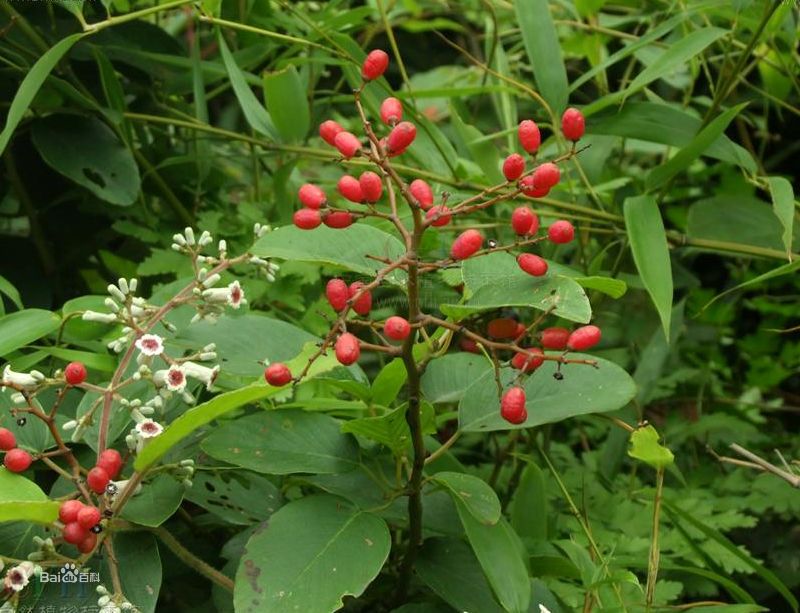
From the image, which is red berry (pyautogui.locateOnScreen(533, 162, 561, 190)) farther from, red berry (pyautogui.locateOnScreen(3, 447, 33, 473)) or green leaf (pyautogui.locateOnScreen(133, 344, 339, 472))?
red berry (pyautogui.locateOnScreen(3, 447, 33, 473))

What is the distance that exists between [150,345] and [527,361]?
0.32 metres

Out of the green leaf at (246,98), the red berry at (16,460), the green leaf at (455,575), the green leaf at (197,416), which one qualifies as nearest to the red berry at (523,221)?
the green leaf at (197,416)

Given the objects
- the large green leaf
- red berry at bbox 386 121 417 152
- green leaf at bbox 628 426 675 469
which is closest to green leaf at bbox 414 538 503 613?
green leaf at bbox 628 426 675 469

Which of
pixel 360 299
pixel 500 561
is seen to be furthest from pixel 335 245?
pixel 500 561

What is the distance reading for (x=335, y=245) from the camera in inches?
37.4

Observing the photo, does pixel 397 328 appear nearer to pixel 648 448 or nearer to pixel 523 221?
pixel 523 221

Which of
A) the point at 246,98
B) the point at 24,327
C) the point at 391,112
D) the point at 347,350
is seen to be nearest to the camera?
the point at 347,350

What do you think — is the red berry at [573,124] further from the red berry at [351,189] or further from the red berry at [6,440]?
the red berry at [6,440]

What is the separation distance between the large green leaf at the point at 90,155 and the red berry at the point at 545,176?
0.66 metres

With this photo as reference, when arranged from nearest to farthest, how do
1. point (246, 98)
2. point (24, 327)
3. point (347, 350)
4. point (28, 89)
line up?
point (347, 350) < point (24, 327) < point (28, 89) < point (246, 98)

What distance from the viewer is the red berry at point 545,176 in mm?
847

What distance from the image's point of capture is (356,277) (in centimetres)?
134

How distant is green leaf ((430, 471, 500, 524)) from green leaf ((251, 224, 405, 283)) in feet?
0.59

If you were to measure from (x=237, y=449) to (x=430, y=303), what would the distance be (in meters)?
0.44
